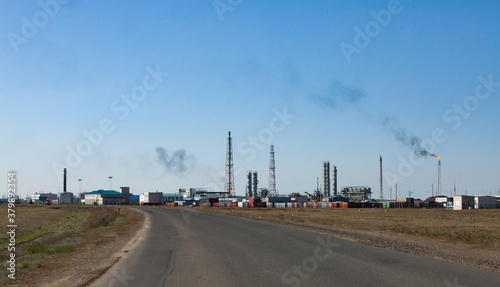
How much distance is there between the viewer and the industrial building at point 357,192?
187m

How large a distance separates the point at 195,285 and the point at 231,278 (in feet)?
4.08

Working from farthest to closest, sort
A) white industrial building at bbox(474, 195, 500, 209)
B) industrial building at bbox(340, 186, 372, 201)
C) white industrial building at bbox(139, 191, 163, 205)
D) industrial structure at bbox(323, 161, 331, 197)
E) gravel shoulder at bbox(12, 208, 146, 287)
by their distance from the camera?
industrial building at bbox(340, 186, 372, 201)
industrial structure at bbox(323, 161, 331, 197)
white industrial building at bbox(139, 191, 163, 205)
white industrial building at bbox(474, 195, 500, 209)
gravel shoulder at bbox(12, 208, 146, 287)

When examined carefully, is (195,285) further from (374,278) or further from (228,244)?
(228,244)

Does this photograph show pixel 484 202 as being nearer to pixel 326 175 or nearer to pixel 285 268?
pixel 326 175

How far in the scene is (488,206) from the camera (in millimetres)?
100312

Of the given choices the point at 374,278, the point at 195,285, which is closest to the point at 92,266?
the point at 195,285

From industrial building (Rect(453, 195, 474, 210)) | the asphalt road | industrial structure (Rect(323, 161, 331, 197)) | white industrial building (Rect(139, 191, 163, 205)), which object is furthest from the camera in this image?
A: industrial structure (Rect(323, 161, 331, 197))

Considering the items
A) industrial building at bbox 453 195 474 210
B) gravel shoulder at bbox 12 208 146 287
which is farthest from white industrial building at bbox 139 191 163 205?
gravel shoulder at bbox 12 208 146 287

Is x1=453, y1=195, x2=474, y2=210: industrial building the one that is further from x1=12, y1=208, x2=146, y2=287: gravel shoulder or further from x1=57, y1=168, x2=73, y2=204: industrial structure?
x1=57, y1=168, x2=73, y2=204: industrial structure

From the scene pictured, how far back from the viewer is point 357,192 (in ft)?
622

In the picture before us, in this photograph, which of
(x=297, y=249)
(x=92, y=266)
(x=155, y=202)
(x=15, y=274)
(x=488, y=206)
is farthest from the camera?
(x=155, y=202)

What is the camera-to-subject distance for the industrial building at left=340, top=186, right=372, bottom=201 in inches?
7377

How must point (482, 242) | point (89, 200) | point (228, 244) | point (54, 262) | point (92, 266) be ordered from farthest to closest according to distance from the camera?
point (89, 200) → point (482, 242) → point (228, 244) → point (54, 262) → point (92, 266)

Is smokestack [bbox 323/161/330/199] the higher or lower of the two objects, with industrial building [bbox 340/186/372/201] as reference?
higher
